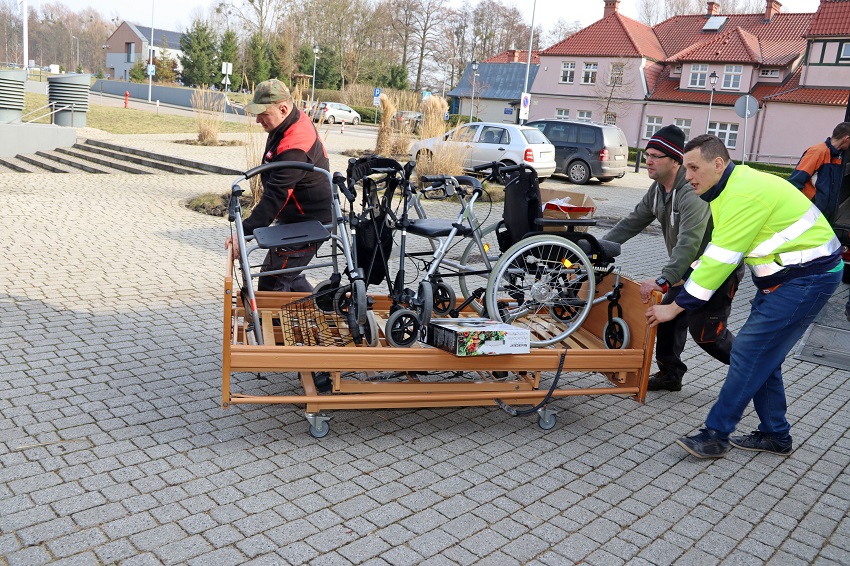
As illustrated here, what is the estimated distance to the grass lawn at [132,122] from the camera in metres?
27.4

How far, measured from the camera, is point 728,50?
45625 mm

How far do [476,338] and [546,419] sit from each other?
3.08 feet

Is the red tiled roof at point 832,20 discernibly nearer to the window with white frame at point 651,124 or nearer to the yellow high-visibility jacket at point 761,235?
the window with white frame at point 651,124

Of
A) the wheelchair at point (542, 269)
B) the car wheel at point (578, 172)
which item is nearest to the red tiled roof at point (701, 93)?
the car wheel at point (578, 172)

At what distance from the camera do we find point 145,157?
63.0ft

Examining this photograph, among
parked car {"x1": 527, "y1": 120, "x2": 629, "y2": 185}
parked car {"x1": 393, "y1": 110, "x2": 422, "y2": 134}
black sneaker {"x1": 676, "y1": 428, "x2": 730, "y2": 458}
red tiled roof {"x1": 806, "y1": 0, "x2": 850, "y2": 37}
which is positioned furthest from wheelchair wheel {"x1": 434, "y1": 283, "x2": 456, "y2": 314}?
red tiled roof {"x1": 806, "y1": 0, "x2": 850, "y2": 37}

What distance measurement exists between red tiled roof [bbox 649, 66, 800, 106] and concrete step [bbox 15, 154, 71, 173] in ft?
120

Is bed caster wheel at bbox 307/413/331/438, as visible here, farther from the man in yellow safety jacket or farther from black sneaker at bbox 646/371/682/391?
black sneaker at bbox 646/371/682/391

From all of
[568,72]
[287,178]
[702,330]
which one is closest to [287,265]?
[287,178]

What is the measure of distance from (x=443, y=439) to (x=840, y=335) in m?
5.07

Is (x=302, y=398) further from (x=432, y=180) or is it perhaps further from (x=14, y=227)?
(x=14, y=227)

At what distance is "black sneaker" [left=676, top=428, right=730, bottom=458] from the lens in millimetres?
4438

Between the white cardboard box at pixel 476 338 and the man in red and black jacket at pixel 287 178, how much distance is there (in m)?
1.36

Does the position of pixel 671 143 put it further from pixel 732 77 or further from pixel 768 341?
pixel 732 77
